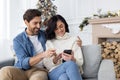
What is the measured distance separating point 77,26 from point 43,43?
6.91 ft

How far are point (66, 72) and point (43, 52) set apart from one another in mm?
308

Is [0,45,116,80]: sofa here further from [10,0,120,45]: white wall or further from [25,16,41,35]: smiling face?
[10,0,120,45]: white wall

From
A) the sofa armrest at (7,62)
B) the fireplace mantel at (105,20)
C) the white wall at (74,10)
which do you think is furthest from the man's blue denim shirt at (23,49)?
the white wall at (74,10)

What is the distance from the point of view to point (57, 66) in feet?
7.16

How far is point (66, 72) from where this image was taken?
6.70 feet

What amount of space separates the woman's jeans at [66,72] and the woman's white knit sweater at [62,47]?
0.46 feet

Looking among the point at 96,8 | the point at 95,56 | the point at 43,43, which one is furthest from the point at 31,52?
the point at 96,8

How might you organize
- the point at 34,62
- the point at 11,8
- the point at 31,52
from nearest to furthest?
the point at 34,62
the point at 31,52
the point at 11,8

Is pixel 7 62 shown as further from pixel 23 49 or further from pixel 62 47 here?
pixel 62 47

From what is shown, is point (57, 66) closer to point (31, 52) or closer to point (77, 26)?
point (31, 52)

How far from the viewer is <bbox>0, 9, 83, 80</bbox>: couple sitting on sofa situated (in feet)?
6.73

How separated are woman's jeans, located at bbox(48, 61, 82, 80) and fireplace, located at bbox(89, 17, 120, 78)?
5.09ft

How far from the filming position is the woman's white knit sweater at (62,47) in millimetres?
2281

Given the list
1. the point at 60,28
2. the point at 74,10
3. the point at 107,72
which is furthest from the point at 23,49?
the point at 74,10
